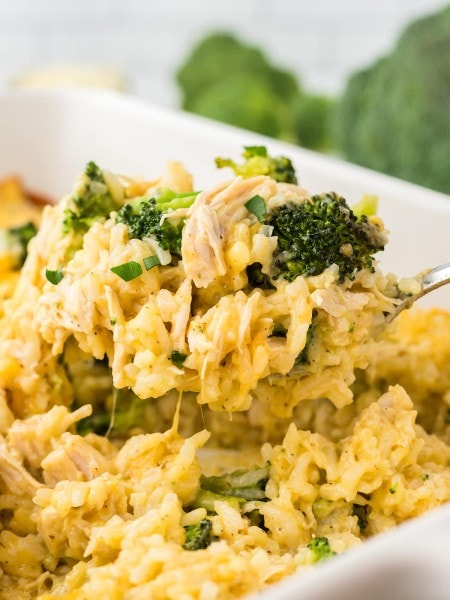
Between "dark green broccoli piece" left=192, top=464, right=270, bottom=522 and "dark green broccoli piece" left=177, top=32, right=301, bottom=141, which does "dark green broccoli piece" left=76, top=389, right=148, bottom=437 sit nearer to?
"dark green broccoli piece" left=192, top=464, right=270, bottom=522

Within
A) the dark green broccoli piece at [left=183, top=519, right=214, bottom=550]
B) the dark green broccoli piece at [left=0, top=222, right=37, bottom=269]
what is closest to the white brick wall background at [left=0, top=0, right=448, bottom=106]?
the dark green broccoli piece at [left=0, top=222, right=37, bottom=269]

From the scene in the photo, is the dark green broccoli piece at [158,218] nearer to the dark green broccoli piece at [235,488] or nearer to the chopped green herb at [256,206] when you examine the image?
the chopped green herb at [256,206]

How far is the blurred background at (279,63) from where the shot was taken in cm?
464

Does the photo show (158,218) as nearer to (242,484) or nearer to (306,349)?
(306,349)

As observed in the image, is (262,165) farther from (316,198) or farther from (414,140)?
(414,140)

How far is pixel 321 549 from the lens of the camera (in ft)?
6.29

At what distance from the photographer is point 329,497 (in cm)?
214

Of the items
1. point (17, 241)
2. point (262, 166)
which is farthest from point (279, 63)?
point (262, 166)

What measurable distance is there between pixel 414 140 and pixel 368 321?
8.56 feet

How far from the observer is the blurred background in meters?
4.64

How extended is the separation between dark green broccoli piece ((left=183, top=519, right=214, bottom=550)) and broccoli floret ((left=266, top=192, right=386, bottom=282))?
1.83 feet

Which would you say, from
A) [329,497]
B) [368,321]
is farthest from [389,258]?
[329,497]

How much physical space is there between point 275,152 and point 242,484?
4.44 ft

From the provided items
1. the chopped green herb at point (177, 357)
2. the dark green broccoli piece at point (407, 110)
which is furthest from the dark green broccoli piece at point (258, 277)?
the dark green broccoli piece at point (407, 110)
